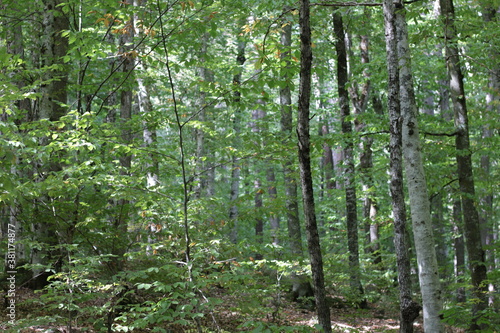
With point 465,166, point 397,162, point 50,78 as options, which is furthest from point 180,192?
point 465,166

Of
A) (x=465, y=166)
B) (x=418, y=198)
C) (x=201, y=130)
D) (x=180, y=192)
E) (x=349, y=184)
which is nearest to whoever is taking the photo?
(x=418, y=198)

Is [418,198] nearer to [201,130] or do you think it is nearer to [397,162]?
[397,162]

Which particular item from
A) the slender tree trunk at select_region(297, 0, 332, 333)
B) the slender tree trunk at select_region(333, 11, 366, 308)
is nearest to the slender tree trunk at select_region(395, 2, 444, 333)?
the slender tree trunk at select_region(297, 0, 332, 333)

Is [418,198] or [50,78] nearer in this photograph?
[418,198]

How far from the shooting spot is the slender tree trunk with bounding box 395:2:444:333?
5785 millimetres

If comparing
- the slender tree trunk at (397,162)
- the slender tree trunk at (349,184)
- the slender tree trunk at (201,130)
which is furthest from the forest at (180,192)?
the slender tree trunk at (201,130)

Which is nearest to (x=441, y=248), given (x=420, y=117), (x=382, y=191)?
(x=382, y=191)

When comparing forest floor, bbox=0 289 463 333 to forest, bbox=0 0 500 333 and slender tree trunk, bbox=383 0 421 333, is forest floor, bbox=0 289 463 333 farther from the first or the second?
slender tree trunk, bbox=383 0 421 333

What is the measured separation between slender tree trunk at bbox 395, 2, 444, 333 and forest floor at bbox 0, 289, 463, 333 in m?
1.40

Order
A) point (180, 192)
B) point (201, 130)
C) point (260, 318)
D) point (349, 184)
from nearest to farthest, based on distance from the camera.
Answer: point (180, 192) → point (260, 318) → point (349, 184) → point (201, 130)

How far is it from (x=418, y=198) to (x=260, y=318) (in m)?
3.88

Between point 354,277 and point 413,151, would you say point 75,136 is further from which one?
point 354,277

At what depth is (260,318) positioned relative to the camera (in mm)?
7891

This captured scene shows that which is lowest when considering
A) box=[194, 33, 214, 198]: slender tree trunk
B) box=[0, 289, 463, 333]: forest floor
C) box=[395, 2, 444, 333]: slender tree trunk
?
box=[0, 289, 463, 333]: forest floor
